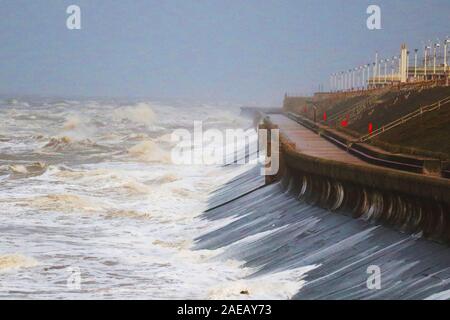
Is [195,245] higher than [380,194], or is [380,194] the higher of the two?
[380,194]

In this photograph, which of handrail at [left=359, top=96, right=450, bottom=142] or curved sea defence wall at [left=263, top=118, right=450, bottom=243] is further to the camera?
handrail at [left=359, top=96, right=450, bottom=142]

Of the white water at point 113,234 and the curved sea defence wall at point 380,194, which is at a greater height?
the curved sea defence wall at point 380,194

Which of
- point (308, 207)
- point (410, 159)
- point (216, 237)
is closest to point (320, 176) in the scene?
point (308, 207)

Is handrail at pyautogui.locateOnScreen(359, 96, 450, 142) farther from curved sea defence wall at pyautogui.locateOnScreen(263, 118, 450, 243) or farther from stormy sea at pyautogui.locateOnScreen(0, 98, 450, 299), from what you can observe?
curved sea defence wall at pyautogui.locateOnScreen(263, 118, 450, 243)

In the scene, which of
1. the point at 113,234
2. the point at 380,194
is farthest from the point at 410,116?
the point at 380,194

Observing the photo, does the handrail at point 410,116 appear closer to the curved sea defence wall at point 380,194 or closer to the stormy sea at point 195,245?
the stormy sea at point 195,245

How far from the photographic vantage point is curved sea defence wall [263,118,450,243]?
17.0m

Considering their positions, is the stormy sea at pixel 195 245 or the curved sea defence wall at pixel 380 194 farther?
the curved sea defence wall at pixel 380 194

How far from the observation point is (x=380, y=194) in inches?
788

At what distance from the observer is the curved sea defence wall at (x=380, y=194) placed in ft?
55.7

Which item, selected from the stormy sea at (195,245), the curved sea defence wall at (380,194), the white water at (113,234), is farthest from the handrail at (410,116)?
the curved sea defence wall at (380,194)

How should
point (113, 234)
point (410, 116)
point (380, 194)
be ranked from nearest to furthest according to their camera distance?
point (380, 194)
point (113, 234)
point (410, 116)

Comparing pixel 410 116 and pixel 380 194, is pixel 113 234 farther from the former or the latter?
pixel 410 116

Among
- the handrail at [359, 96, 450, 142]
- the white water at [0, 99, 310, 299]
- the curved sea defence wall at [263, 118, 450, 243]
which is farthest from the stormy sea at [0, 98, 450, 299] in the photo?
the handrail at [359, 96, 450, 142]
